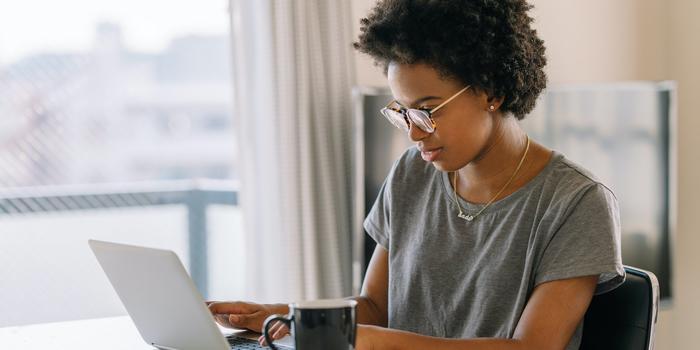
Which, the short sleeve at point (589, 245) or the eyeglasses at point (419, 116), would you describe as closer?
the short sleeve at point (589, 245)

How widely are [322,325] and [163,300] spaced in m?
0.38

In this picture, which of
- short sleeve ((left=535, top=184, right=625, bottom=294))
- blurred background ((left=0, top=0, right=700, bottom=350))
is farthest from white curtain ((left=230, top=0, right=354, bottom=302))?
short sleeve ((left=535, top=184, right=625, bottom=294))

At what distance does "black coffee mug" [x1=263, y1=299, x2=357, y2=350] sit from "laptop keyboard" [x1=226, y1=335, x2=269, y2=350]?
37cm

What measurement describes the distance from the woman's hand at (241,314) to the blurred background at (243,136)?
4.40ft

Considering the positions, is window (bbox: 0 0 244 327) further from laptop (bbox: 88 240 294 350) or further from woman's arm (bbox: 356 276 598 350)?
woman's arm (bbox: 356 276 598 350)

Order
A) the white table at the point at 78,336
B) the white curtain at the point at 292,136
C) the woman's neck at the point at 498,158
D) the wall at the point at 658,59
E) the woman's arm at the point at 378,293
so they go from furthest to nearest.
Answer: the wall at the point at 658,59 → the white curtain at the point at 292,136 → the woman's arm at the point at 378,293 → the woman's neck at the point at 498,158 → the white table at the point at 78,336

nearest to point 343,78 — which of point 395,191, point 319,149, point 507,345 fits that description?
point 319,149

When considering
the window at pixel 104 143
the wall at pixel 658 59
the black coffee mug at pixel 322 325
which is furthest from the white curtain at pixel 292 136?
the black coffee mug at pixel 322 325

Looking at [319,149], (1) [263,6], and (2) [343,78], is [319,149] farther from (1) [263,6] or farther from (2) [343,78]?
(1) [263,6]

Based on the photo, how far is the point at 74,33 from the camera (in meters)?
3.29

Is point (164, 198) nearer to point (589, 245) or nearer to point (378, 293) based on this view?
point (378, 293)

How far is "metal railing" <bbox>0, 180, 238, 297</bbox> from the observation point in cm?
323

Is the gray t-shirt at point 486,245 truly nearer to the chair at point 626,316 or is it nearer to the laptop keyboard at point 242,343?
→ the chair at point 626,316

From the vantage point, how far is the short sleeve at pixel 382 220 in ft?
5.87
